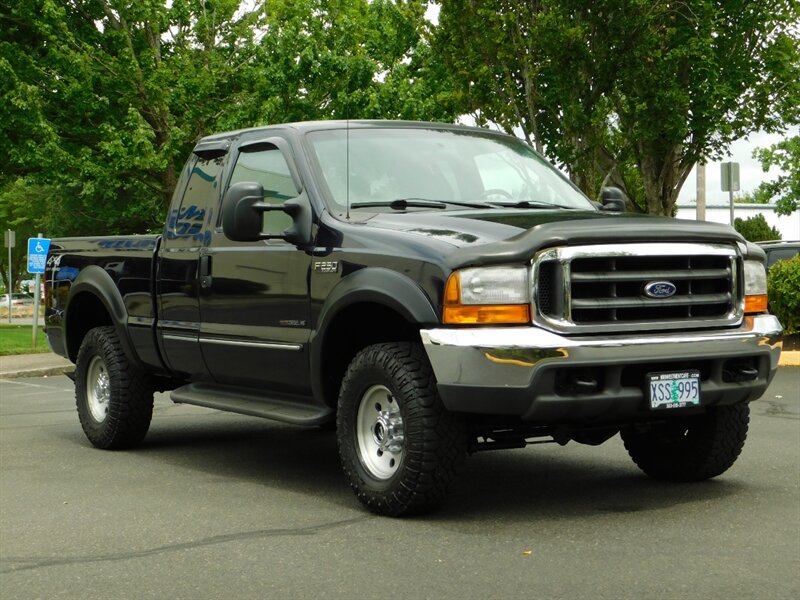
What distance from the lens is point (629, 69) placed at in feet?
62.8

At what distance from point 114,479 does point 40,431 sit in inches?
110

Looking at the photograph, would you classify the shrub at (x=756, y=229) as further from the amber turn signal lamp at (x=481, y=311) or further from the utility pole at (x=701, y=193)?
the amber turn signal lamp at (x=481, y=311)

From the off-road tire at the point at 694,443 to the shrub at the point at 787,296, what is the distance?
921 centimetres

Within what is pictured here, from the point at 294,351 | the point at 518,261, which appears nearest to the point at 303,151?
the point at 294,351

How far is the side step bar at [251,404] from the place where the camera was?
7.24 m

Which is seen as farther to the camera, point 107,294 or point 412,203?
point 107,294

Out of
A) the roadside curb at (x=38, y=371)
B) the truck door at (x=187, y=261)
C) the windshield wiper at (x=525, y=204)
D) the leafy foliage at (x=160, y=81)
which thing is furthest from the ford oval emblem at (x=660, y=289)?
the leafy foliage at (x=160, y=81)

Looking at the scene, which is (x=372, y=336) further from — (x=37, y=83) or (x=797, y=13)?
(x=37, y=83)

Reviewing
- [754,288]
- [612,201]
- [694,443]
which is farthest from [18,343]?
[754,288]

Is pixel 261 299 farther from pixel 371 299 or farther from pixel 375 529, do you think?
pixel 375 529

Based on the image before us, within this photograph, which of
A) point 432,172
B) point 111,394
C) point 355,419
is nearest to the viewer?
point 355,419

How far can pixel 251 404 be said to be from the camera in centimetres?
782

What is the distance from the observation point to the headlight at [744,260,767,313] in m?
7.03

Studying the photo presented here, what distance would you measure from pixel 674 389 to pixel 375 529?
1.59 m
